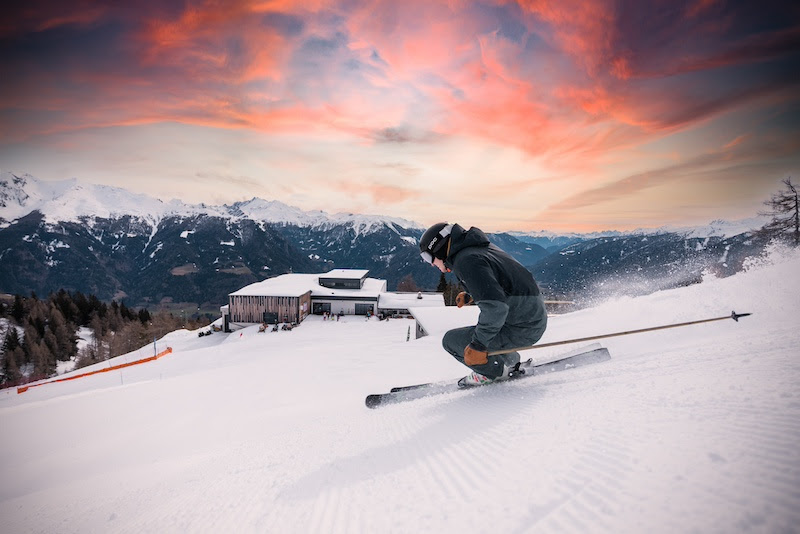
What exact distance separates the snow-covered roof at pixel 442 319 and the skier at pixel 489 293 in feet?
37.0

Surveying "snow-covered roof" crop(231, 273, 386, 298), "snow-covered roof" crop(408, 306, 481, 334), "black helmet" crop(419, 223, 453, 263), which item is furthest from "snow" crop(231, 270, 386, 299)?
"black helmet" crop(419, 223, 453, 263)

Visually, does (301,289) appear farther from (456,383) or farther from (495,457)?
(495,457)

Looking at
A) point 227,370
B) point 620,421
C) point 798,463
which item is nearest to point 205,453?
point 620,421

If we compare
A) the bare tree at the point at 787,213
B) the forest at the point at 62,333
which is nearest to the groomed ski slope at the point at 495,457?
the bare tree at the point at 787,213

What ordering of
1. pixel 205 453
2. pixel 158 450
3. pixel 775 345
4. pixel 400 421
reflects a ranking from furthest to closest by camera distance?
pixel 158 450 → pixel 205 453 → pixel 400 421 → pixel 775 345

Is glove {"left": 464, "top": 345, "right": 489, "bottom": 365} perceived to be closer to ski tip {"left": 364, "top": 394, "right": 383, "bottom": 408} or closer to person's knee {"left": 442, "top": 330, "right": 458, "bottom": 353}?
person's knee {"left": 442, "top": 330, "right": 458, "bottom": 353}

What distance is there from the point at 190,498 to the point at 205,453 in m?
1.70

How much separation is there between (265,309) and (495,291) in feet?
140

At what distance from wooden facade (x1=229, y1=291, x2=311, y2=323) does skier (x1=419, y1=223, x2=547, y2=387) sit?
3981 centimetres

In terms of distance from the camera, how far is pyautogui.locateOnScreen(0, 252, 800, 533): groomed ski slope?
67.2 inches

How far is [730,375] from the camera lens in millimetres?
2979

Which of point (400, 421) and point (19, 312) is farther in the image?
point (19, 312)

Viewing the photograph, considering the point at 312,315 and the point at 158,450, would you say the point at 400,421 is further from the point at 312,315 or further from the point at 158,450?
the point at 312,315

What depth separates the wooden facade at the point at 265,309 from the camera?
4156 cm
